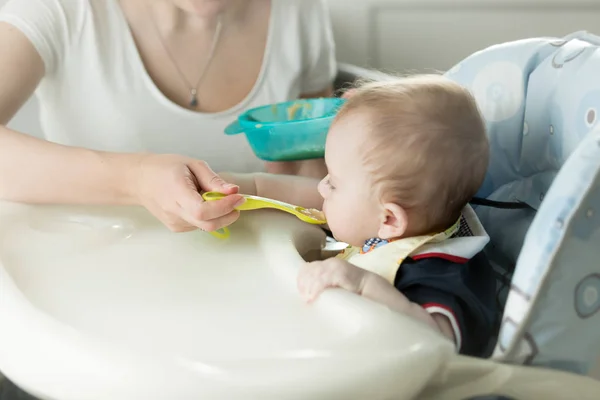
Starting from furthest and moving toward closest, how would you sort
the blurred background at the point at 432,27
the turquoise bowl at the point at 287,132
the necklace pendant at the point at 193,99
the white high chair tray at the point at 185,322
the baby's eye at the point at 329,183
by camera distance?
the blurred background at the point at 432,27
the necklace pendant at the point at 193,99
the turquoise bowl at the point at 287,132
the baby's eye at the point at 329,183
the white high chair tray at the point at 185,322

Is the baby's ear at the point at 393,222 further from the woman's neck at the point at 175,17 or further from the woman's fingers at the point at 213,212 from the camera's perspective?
the woman's neck at the point at 175,17

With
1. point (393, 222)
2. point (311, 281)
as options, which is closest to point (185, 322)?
point (311, 281)

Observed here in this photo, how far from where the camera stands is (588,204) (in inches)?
23.4

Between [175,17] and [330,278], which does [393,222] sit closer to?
[330,278]

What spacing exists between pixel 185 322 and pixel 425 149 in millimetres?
317

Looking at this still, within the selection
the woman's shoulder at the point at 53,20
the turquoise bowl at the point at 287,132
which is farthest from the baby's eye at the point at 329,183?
the woman's shoulder at the point at 53,20

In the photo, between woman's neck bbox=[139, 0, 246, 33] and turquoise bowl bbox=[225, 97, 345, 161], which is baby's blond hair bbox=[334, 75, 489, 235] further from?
woman's neck bbox=[139, 0, 246, 33]

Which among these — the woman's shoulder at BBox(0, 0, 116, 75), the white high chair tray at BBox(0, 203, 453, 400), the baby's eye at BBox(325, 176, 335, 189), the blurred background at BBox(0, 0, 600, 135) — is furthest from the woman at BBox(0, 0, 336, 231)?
the blurred background at BBox(0, 0, 600, 135)

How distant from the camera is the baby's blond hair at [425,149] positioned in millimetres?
727

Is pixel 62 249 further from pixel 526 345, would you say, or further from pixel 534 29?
pixel 534 29

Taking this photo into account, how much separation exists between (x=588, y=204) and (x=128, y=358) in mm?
430

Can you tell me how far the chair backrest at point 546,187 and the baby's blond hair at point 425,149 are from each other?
0.10m

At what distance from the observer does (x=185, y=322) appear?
0.63m

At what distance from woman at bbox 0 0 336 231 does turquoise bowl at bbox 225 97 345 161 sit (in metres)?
0.07
